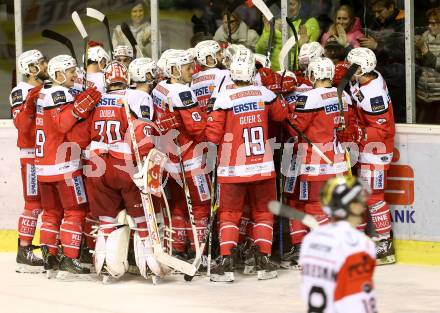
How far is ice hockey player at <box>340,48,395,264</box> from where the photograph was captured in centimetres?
876

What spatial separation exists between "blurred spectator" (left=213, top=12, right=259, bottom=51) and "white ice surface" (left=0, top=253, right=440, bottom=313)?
1.88m

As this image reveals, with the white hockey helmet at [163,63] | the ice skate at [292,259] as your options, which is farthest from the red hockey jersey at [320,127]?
the white hockey helmet at [163,63]

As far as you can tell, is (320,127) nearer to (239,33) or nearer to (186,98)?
(186,98)

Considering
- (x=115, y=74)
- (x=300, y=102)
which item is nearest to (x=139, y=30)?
(x=115, y=74)

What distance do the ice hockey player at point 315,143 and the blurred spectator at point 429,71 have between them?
593mm

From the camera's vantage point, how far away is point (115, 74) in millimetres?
8445

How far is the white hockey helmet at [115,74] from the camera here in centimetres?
845

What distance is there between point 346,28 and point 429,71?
70 centimetres

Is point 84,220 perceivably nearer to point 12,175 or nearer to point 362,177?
point 12,175

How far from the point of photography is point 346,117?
345 inches

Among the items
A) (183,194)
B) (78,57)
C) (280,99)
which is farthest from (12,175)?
(280,99)

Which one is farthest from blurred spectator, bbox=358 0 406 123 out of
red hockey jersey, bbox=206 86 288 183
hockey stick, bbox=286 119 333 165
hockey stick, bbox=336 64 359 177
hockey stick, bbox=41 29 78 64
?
hockey stick, bbox=41 29 78 64

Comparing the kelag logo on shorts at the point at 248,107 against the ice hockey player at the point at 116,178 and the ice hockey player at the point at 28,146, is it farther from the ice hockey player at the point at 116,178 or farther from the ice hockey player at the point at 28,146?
the ice hockey player at the point at 28,146

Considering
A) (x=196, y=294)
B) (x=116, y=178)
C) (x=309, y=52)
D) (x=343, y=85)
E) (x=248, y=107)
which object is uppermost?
(x=309, y=52)
